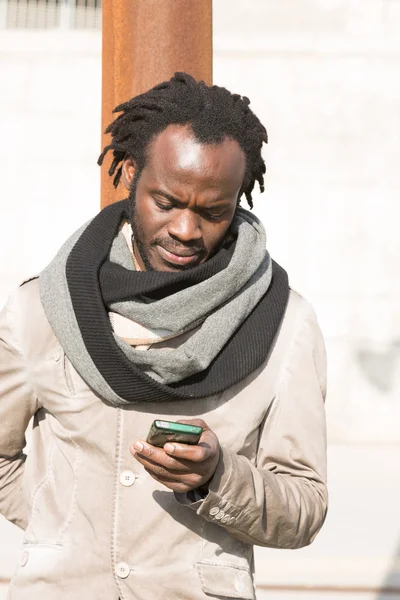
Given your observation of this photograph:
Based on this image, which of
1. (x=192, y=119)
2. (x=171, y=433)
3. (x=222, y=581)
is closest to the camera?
(x=171, y=433)

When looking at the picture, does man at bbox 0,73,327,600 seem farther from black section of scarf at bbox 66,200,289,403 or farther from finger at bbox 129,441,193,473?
finger at bbox 129,441,193,473

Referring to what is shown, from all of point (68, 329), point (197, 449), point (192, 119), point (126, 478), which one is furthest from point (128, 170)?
point (197, 449)

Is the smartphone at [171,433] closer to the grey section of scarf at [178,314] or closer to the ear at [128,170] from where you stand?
the grey section of scarf at [178,314]

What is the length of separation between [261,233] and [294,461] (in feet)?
1.92

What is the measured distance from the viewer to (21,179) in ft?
37.6

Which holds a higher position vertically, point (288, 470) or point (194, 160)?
point (194, 160)

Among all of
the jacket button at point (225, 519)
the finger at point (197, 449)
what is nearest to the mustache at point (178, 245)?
the finger at point (197, 449)

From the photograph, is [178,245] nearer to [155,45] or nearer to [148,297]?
[148,297]

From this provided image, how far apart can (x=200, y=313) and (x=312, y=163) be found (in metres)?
8.82

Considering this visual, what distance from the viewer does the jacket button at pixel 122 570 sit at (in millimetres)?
2543

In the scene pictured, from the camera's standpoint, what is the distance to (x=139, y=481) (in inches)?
103

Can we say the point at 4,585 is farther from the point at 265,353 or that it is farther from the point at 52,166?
the point at 52,166

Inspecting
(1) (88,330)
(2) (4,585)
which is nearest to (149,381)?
(1) (88,330)

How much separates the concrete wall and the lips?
28.1 feet
